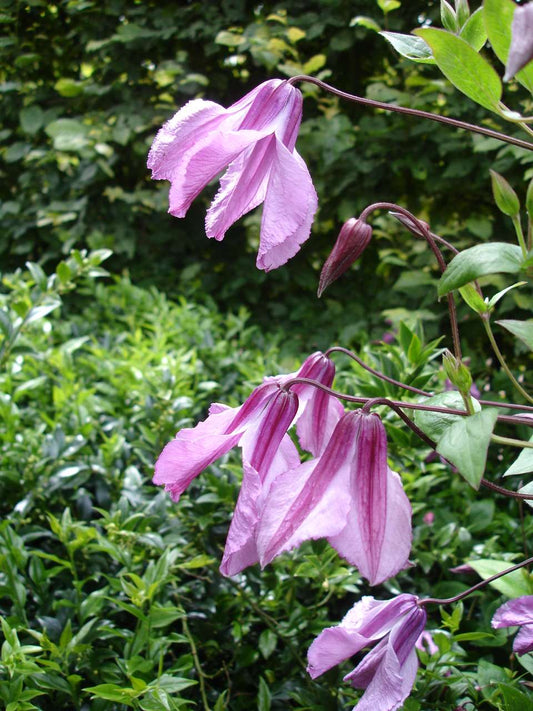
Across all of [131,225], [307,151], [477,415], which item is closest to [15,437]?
[477,415]

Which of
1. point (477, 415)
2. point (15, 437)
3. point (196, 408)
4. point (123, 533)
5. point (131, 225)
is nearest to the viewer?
point (477, 415)

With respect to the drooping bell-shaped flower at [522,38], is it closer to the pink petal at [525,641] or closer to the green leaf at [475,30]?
the green leaf at [475,30]

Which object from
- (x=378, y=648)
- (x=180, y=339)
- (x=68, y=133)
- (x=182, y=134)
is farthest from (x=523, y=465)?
(x=68, y=133)

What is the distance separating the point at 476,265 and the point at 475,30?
0.23 metres

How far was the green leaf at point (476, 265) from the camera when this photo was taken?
0.54m

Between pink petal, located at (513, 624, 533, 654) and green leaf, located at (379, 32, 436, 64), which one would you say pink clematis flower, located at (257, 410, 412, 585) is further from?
green leaf, located at (379, 32, 436, 64)

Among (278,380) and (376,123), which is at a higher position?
(278,380)

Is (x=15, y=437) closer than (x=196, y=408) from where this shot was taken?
Yes

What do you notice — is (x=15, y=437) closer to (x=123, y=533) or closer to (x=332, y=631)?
(x=123, y=533)

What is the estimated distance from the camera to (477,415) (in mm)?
551

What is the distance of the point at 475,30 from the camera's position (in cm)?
62

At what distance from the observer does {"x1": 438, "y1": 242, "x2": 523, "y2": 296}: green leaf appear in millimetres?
536

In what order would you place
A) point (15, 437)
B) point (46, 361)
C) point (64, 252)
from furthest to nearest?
1. point (64, 252)
2. point (46, 361)
3. point (15, 437)

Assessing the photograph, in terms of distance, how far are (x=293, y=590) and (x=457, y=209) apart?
69.6 inches
